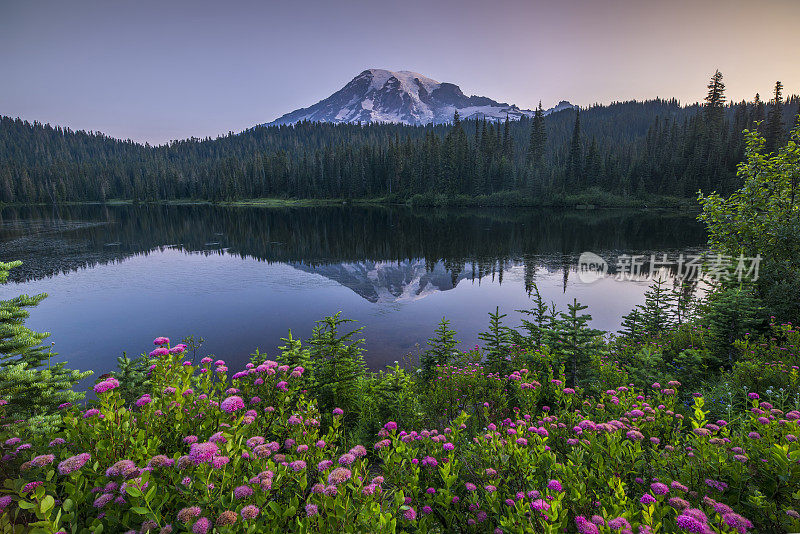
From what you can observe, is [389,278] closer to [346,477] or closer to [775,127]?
[346,477]

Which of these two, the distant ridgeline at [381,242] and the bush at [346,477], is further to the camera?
the distant ridgeline at [381,242]

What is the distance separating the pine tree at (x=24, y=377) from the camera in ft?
21.4

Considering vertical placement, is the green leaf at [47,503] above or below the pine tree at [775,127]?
below

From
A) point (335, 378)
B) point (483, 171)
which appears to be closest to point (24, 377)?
point (335, 378)

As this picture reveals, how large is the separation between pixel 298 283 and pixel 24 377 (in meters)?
22.2

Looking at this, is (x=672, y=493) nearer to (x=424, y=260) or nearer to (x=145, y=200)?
(x=424, y=260)

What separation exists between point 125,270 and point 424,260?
29.8 m

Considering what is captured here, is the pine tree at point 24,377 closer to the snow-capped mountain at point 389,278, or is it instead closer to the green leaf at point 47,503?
the green leaf at point 47,503

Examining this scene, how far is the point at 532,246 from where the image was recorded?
43562 millimetres

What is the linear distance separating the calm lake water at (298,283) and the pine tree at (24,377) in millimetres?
7828

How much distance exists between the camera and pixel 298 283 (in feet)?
94.6

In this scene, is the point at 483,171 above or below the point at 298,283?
above

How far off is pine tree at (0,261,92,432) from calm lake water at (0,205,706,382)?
25.7ft

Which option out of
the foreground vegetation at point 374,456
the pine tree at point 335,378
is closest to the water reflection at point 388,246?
the pine tree at point 335,378
